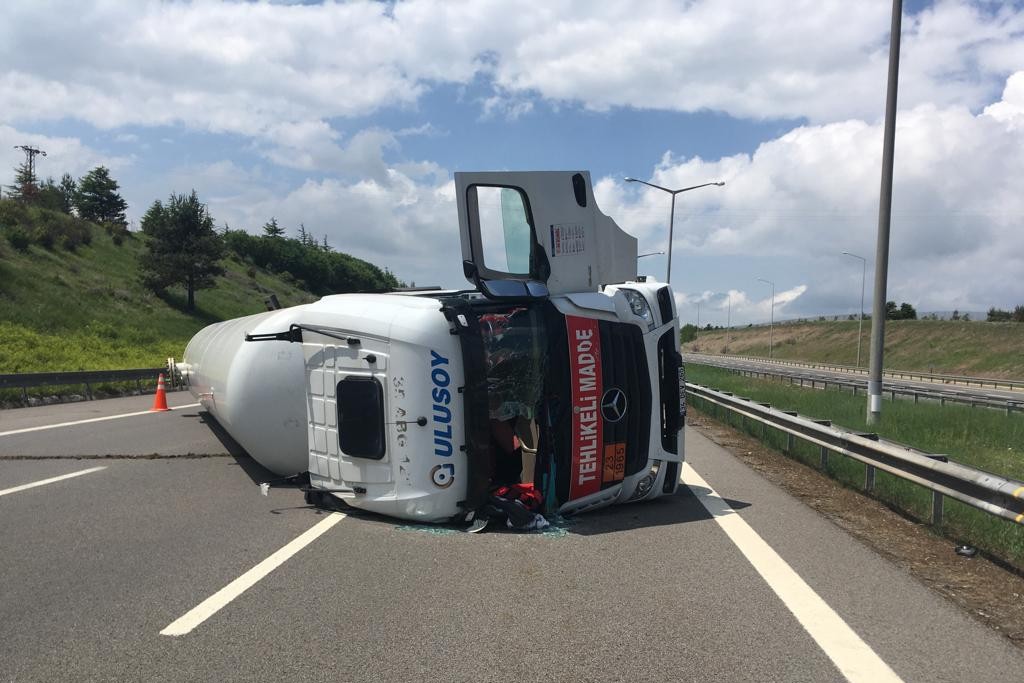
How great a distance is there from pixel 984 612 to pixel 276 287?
75.3 m

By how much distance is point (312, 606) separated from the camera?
470cm

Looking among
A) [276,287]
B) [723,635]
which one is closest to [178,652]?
[723,635]

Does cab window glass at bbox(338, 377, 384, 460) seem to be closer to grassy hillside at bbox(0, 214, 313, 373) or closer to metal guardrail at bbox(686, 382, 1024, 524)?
metal guardrail at bbox(686, 382, 1024, 524)

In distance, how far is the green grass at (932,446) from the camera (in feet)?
21.6

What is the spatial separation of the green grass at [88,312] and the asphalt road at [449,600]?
77.7ft

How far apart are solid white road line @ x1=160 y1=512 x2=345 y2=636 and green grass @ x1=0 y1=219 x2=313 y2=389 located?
24.2 meters

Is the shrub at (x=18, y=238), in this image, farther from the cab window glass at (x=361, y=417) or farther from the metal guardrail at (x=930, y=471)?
the metal guardrail at (x=930, y=471)

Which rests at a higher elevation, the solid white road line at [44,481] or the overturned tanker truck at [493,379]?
the overturned tanker truck at [493,379]

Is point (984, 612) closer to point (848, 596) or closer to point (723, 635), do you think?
point (848, 596)

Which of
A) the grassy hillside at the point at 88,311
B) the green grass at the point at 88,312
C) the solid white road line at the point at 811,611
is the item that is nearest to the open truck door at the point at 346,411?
the solid white road line at the point at 811,611

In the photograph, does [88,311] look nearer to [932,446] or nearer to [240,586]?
[932,446]

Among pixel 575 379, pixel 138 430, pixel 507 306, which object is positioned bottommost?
pixel 138 430

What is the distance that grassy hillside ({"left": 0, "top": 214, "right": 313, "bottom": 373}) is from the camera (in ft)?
98.9

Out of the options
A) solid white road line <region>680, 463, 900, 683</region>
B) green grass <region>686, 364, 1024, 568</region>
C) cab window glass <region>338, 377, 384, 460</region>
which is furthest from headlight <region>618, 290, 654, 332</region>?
green grass <region>686, 364, 1024, 568</region>
